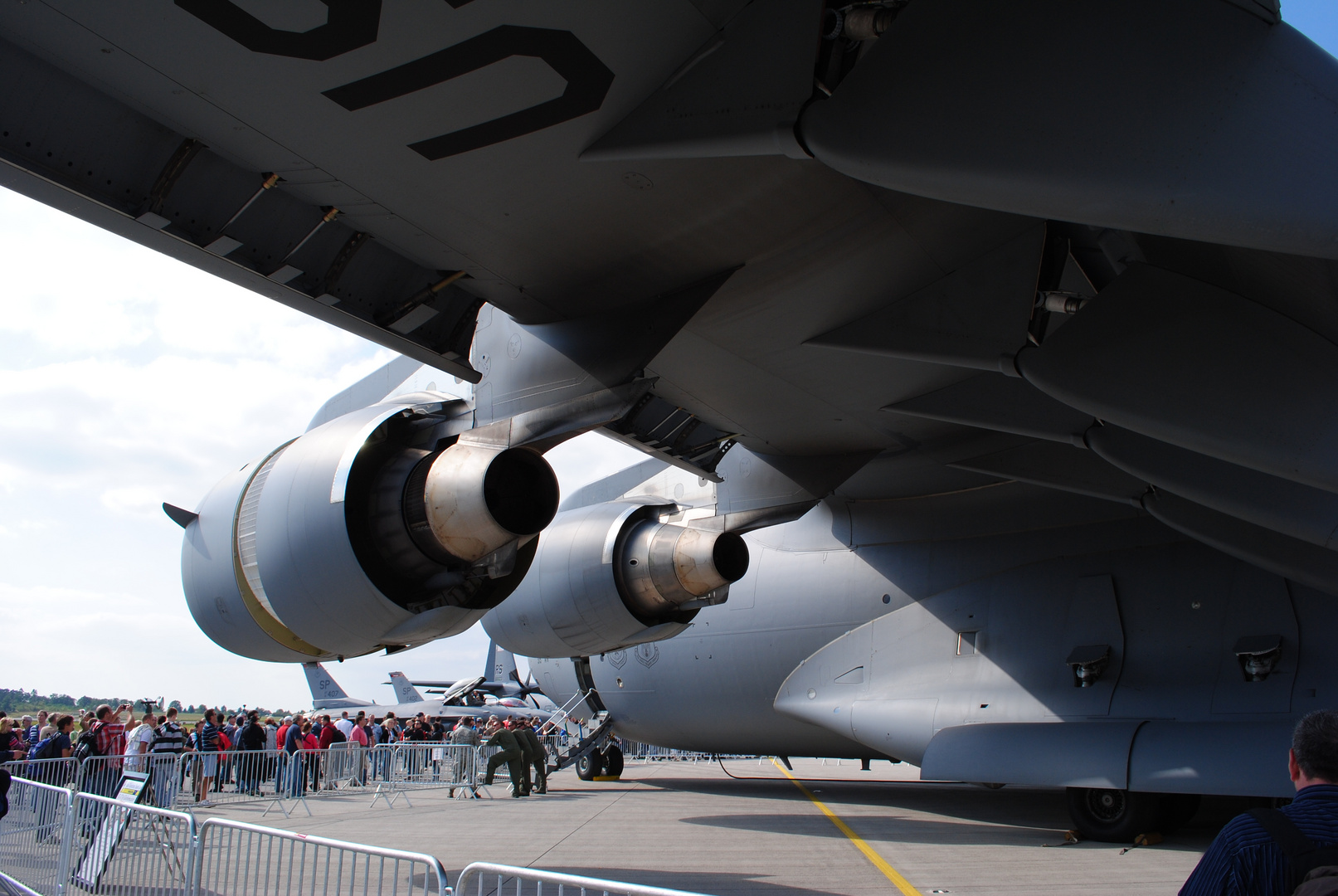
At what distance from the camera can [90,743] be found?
1130cm

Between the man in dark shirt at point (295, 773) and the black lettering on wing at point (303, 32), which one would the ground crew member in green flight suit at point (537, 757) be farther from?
the black lettering on wing at point (303, 32)

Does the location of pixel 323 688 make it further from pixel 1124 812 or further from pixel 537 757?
pixel 1124 812

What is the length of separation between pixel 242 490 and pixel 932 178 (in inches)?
235

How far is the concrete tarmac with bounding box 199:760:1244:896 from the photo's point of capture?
22.8ft

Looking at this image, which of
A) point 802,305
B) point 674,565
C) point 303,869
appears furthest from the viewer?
point 674,565

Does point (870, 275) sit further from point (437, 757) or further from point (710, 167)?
point (437, 757)

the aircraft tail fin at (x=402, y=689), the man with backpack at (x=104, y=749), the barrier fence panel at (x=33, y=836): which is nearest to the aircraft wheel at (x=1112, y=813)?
the barrier fence panel at (x=33, y=836)

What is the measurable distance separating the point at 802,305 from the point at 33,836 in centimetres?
744

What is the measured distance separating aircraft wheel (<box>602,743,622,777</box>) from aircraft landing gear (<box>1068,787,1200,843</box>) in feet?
30.2

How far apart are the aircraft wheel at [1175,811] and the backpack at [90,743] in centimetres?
1157

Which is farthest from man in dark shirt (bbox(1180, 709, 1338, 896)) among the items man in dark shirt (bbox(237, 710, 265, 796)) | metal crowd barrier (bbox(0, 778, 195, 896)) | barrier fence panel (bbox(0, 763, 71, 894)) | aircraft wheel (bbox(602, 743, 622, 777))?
aircraft wheel (bbox(602, 743, 622, 777))

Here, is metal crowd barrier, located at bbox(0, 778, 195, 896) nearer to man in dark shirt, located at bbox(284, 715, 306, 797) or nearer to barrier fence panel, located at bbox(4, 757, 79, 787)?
barrier fence panel, located at bbox(4, 757, 79, 787)

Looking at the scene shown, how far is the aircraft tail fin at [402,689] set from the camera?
155 feet

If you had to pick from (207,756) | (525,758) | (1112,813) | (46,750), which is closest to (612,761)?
(525,758)
